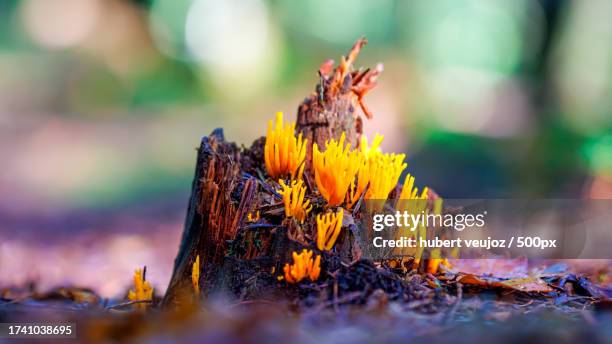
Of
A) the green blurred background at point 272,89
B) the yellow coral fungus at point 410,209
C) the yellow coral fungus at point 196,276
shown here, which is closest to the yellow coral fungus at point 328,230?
the yellow coral fungus at point 410,209

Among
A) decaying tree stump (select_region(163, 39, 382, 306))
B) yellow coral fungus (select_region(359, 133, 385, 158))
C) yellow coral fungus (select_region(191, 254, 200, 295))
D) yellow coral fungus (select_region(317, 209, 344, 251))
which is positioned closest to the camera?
yellow coral fungus (select_region(317, 209, 344, 251))

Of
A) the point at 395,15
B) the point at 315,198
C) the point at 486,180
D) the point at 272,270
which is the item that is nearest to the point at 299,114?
the point at 315,198

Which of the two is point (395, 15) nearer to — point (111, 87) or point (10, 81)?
point (111, 87)

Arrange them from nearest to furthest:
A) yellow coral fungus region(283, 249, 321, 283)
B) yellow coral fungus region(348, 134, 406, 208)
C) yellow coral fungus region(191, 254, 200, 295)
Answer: yellow coral fungus region(283, 249, 321, 283), yellow coral fungus region(191, 254, 200, 295), yellow coral fungus region(348, 134, 406, 208)

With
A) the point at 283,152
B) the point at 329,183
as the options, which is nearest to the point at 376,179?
the point at 329,183

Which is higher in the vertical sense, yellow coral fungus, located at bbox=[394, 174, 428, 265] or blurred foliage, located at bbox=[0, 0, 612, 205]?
blurred foliage, located at bbox=[0, 0, 612, 205]

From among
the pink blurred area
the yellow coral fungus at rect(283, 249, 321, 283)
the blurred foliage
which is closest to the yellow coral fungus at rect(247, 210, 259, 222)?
the yellow coral fungus at rect(283, 249, 321, 283)

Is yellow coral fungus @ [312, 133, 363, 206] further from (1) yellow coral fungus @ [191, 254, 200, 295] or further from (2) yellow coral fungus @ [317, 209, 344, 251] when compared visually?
(1) yellow coral fungus @ [191, 254, 200, 295]

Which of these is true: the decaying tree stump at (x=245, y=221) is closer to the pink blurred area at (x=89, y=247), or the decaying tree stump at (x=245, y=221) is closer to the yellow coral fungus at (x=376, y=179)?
the yellow coral fungus at (x=376, y=179)
